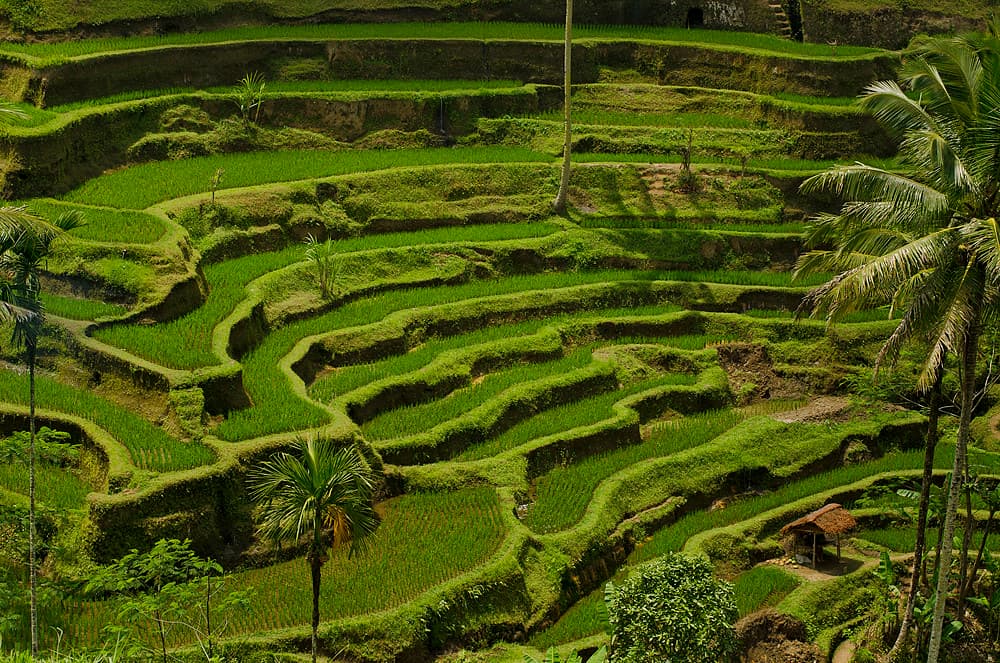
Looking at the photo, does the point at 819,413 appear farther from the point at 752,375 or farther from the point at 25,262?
the point at 25,262

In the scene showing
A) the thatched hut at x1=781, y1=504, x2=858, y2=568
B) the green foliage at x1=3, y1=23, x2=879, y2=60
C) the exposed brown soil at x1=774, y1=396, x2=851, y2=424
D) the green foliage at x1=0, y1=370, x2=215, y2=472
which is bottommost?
the thatched hut at x1=781, y1=504, x2=858, y2=568

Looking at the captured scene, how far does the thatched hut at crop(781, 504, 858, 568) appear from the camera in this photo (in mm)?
23000

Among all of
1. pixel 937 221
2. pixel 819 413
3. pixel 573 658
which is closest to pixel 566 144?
pixel 819 413

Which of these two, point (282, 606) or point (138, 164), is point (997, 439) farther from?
point (138, 164)

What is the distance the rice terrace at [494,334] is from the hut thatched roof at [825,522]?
56mm

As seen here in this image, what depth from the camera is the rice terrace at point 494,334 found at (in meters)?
18.2

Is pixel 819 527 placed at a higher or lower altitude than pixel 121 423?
lower

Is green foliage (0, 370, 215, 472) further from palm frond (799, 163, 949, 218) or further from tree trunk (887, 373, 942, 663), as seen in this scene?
tree trunk (887, 373, 942, 663)

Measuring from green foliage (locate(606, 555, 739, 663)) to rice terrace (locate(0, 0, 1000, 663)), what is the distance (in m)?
0.05

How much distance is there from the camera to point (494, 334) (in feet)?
92.5

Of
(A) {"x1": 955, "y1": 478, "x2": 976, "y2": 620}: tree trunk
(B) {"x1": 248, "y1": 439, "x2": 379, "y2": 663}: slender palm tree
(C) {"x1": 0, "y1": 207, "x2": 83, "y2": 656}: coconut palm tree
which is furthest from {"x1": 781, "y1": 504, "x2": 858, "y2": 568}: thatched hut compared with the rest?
(C) {"x1": 0, "y1": 207, "x2": 83, "y2": 656}: coconut palm tree

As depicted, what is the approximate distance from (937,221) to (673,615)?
634 cm

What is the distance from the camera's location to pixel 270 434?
21.8m

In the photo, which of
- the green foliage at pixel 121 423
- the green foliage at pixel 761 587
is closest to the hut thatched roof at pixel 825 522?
the green foliage at pixel 761 587
